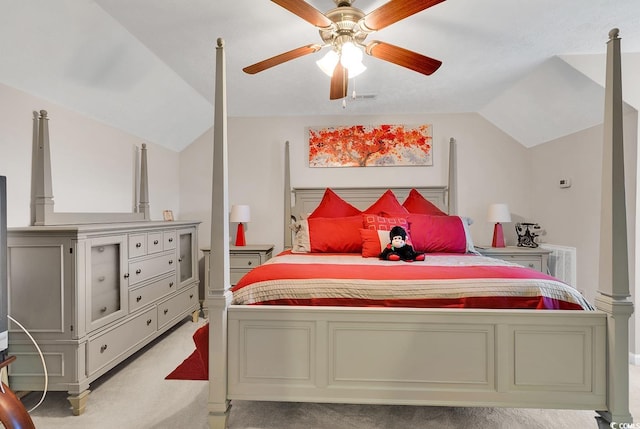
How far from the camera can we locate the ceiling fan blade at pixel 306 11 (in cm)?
160

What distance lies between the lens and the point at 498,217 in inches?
142

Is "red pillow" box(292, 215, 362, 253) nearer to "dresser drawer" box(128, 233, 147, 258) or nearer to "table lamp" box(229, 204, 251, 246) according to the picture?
"table lamp" box(229, 204, 251, 246)

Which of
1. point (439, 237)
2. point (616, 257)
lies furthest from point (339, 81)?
point (616, 257)

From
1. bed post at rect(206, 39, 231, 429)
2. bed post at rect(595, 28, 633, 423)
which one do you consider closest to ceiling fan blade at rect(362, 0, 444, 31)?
bed post at rect(206, 39, 231, 429)

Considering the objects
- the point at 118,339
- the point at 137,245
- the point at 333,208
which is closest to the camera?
the point at 118,339

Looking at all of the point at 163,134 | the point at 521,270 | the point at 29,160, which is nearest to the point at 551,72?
the point at 521,270

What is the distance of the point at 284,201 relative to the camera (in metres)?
4.01

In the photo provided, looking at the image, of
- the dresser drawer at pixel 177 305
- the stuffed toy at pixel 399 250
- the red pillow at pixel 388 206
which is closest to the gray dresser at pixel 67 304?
the dresser drawer at pixel 177 305

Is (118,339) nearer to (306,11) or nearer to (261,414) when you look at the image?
(261,414)

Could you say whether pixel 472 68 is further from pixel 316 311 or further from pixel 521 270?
pixel 316 311

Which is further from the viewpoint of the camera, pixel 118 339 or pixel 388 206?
pixel 388 206

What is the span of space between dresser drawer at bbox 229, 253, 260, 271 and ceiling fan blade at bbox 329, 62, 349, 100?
2.01m

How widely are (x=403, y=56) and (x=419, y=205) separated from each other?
6.43 ft

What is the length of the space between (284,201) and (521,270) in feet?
8.65
